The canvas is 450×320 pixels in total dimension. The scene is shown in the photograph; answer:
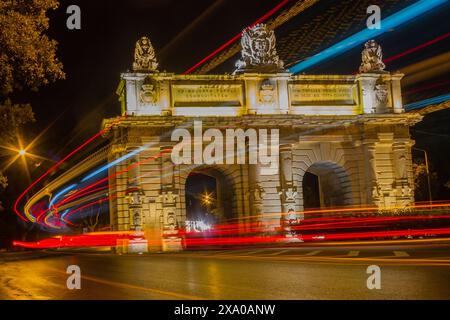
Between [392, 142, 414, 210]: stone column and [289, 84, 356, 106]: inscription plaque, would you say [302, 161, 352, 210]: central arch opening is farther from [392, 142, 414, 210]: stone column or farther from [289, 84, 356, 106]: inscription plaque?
[289, 84, 356, 106]: inscription plaque

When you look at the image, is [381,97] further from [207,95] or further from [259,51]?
[207,95]

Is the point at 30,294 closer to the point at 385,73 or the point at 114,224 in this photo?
the point at 114,224

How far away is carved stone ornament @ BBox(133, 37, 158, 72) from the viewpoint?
38.2 meters

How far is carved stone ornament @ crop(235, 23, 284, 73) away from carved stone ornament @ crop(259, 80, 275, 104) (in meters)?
1.07

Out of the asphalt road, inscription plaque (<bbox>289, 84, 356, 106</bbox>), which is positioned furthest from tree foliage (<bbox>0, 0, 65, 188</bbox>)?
inscription plaque (<bbox>289, 84, 356, 106</bbox>)

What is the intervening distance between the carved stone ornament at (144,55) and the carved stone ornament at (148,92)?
1122 mm

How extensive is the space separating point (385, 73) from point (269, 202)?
37.4 feet

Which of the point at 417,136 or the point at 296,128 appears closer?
the point at 296,128

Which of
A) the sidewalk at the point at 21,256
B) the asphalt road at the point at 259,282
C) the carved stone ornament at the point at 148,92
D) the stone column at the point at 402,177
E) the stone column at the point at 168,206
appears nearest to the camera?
the asphalt road at the point at 259,282

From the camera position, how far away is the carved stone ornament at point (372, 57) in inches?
1649

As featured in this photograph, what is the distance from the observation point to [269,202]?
127ft

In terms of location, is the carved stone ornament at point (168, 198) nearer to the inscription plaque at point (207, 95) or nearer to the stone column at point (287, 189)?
the inscription plaque at point (207, 95)

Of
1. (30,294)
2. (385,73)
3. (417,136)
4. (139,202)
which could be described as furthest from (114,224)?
(417,136)

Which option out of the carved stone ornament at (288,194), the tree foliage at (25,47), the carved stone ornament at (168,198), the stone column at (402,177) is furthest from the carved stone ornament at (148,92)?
the tree foliage at (25,47)
